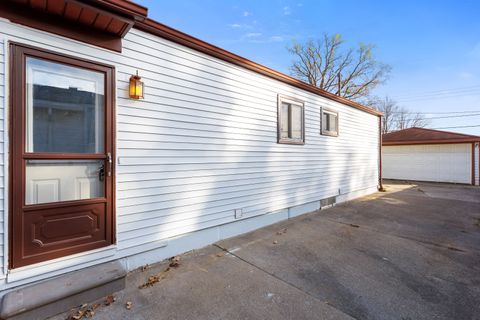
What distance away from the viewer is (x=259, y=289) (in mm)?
2504

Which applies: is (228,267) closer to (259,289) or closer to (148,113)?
(259,289)

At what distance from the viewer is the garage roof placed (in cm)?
1135

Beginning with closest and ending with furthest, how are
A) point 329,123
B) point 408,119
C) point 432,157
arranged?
point 329,123 < point 432,157 < point 408,119

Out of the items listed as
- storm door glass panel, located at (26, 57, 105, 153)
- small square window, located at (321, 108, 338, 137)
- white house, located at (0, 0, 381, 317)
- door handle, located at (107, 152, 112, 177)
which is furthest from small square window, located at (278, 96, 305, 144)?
storm door glass panel, located at (26, 57, 105, 153)

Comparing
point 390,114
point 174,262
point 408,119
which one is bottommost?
point 174,262

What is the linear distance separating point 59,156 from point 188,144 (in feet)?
5.18

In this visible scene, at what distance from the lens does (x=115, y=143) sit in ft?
8.97

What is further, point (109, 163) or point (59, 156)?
point (109, 163)

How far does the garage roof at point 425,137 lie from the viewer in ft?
37.2

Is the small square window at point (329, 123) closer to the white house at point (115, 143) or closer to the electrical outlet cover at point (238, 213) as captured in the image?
the white house at point (115, 143)

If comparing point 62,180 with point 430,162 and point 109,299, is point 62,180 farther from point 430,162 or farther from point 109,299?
point 430,162

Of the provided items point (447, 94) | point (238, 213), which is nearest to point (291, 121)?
point (238, 213)

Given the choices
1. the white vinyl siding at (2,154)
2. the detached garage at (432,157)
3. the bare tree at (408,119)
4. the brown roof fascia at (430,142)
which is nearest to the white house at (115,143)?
the white vinyl siding at (2,154)

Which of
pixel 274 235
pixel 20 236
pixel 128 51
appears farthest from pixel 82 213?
pixel 274 235
